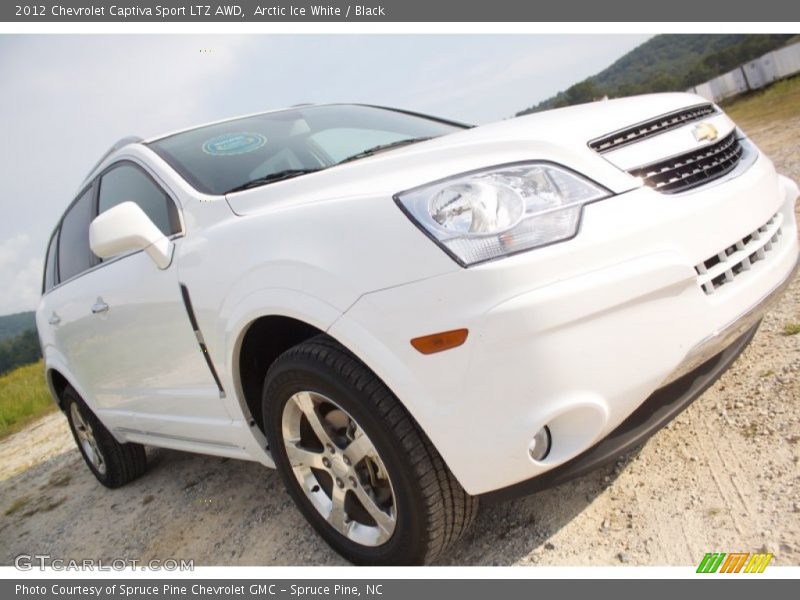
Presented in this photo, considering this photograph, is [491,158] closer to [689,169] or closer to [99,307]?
[689,169]

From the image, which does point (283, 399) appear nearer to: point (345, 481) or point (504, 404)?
point (345, 481)

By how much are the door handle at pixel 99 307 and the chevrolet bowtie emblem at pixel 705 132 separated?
2658 mm

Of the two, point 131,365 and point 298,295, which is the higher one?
point 298,295

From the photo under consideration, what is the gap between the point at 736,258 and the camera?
187 centimetres

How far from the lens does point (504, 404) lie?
1.58 m

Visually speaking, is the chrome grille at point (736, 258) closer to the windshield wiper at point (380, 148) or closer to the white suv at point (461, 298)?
the white suv at point (461, 298)

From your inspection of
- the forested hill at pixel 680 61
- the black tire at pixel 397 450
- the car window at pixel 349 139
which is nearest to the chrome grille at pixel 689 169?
the black tire at pixel 397 450

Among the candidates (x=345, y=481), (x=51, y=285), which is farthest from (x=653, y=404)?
(x=51, y=285)

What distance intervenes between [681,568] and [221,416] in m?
1.75

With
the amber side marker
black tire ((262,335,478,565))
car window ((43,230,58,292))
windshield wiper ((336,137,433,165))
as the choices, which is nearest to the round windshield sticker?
windshield wiper ((336,137,433,165))

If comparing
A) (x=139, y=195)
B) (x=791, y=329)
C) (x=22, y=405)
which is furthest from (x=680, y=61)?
(x=139, y=195)

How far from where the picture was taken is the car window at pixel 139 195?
2565 millimetres

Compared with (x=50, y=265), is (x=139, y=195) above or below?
above

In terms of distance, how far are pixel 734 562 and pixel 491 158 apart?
4.45ft
